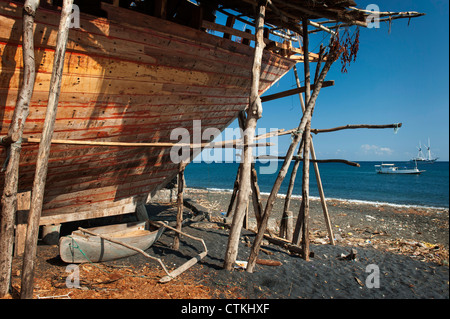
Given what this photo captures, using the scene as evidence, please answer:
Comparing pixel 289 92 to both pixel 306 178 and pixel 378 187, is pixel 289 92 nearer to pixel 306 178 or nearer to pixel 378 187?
pixel 306 178

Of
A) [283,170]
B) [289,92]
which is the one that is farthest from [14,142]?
[289,92]

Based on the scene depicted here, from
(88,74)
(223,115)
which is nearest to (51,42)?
(88,74)

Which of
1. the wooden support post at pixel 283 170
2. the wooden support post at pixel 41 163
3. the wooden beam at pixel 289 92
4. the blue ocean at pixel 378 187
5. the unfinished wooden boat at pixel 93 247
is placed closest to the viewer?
the wooden support post at pixel 41 163

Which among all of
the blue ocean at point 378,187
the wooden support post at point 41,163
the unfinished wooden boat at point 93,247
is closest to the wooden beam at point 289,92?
the unfinished wooden boat at point 93,247

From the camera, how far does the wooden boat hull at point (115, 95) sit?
356cm

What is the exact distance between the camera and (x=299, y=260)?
546 centimetres

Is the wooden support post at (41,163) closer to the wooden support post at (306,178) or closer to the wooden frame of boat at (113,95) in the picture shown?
the wooden frame of boat at (113,95)

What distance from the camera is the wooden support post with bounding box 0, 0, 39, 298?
302cm

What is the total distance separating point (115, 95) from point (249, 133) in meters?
2.16

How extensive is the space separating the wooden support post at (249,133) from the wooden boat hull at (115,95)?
0.97 m

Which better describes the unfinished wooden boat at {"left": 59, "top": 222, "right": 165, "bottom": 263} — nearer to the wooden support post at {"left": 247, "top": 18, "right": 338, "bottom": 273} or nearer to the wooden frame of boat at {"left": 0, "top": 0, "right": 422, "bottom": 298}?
the wooden frame of boat at {"left": 0, "top": 0, "right": 422, "bottom": 298}

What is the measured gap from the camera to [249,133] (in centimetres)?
433

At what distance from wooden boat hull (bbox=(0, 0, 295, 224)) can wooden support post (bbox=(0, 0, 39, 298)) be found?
38 centimetres
